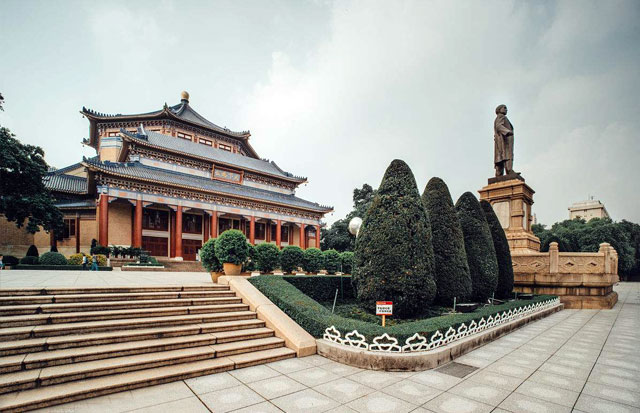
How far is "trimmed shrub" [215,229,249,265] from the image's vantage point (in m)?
9.48

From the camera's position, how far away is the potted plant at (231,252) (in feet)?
31.1

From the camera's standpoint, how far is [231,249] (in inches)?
376

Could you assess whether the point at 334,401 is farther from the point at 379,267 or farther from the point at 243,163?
the point at 243,163

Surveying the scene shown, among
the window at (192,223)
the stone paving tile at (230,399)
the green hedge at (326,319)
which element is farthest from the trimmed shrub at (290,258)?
the window at (192,223)

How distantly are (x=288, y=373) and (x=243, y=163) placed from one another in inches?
1320

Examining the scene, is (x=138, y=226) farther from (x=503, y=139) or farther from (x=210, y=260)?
(x=503, y=139)

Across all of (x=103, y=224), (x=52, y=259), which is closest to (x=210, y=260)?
(x=52, y=259)

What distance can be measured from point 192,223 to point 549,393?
2946 centimetres

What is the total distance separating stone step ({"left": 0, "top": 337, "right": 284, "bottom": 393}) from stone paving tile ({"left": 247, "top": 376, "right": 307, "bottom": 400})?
3.69ft

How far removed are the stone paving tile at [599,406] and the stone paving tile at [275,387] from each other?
10.9ft

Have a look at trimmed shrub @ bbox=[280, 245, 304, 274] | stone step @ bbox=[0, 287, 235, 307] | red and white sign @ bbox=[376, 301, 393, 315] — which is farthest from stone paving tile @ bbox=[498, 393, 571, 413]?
trimmed shrub @ bbox=[280, 245, 304, 274]

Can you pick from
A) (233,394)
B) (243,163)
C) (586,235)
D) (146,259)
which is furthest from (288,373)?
(586,235)

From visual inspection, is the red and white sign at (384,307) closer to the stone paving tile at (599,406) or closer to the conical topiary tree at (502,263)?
the stone paving tile at (599,406)

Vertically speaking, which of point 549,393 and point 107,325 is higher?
point 107,325
